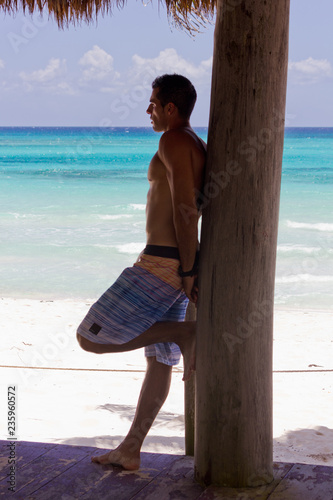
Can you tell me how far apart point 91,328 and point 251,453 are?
29.5 inches

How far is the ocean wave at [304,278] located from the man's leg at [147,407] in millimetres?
7355

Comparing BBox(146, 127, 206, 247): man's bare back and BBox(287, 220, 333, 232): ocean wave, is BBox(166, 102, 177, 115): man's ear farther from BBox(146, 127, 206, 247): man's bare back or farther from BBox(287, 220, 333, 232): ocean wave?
BBox(287, 220, 333, 232): ocean wave

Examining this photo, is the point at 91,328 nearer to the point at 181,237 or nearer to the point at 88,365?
the point at 181,237

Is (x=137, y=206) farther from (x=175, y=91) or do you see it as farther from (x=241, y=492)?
(x=241, y=492)

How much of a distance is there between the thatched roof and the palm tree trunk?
4.69ft

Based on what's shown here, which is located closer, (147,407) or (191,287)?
(191,287)

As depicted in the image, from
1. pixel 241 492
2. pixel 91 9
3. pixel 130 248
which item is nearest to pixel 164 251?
pixel 241 492

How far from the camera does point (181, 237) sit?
238cm

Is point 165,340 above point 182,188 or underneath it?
underneath

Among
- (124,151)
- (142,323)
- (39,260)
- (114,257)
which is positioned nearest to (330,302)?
(114,257)

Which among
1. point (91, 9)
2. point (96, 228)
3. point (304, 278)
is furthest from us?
point (96, 228)

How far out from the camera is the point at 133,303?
2.41 meters

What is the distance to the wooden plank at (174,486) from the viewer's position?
2176 millimetres

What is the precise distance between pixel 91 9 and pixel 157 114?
4.79 feet
